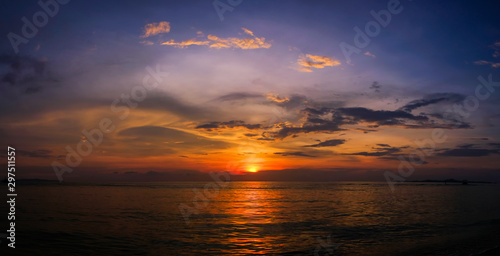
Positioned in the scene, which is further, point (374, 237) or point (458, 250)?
point (374, 237)

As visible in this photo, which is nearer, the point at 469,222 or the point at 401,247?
the point at 401,247

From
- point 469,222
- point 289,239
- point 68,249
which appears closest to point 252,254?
point 289,239

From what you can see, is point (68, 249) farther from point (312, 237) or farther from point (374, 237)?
point (374, 237)

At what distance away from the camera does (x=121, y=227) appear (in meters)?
31.4

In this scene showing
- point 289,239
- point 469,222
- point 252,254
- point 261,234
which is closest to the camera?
point 252,254

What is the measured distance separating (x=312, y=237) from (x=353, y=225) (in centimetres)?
916

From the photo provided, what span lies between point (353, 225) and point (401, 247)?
10.8m

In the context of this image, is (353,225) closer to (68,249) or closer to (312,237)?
(312,237)

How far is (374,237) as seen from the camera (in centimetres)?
2695

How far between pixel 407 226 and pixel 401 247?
11422mm

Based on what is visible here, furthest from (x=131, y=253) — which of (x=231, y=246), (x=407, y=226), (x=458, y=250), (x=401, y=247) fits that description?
(x=407, y=226)

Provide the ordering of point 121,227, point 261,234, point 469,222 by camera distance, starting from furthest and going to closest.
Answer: point 469,222, point 121,227, point 261,234

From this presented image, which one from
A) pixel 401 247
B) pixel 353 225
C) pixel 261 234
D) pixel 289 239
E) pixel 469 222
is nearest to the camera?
pixel 401 247

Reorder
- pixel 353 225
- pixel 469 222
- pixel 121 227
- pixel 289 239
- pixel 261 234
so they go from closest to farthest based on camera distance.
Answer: pixel 289 239 < pixel 261 234 < pixel 121 227 < pixel 353 225 < pixel 469 222
